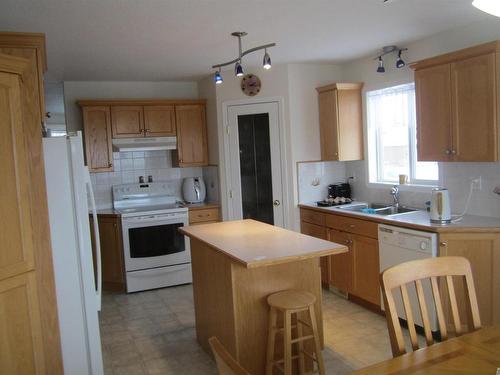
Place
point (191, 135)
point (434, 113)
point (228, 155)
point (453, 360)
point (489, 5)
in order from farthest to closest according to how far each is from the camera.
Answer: point (191, 135) → point (228, 155) → point (434, 113) → point (453, 360) → point (489, 5)

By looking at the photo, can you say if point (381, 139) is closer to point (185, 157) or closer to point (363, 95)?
point (363, 95)

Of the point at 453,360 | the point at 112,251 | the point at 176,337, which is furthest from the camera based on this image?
the point at 112,251

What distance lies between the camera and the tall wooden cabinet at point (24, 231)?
2.39 meters

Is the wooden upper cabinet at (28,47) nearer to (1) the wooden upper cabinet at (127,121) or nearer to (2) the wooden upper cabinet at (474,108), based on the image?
(1) the wooden upper cabinet at (127,121)

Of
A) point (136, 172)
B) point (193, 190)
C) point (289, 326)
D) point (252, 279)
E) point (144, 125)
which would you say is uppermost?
point (144, 125)

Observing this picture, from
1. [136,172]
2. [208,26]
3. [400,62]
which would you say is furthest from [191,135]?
[400,62]

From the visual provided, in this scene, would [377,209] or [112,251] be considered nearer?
[377,209]

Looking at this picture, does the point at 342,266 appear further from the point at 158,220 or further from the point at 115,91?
the point at 115,91

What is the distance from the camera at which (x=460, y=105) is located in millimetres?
3375

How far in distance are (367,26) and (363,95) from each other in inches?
54.8

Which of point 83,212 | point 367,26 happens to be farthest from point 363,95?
point 83,212

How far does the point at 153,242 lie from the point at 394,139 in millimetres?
2856

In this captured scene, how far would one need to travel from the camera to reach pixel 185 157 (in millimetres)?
5570

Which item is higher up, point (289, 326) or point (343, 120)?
point (343, 120)
